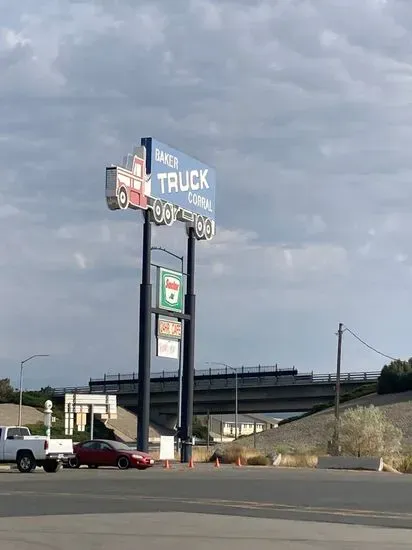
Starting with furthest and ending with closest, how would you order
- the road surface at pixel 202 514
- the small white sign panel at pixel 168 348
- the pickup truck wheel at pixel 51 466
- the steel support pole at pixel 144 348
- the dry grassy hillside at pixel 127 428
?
the dry grassy hillside at pixel 127 428, the small white sign panel at pixel 168 348, the steel support pole at pixel 144 348, the pickup truck wheel at pixel 51 466, the road surface at pixel 202 514

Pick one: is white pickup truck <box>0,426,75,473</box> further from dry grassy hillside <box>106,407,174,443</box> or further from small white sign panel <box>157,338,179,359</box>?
dry grassy hillside <box>106,407,174,443</box>

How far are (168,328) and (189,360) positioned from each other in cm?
226

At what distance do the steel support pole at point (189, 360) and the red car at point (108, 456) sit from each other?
247 inches

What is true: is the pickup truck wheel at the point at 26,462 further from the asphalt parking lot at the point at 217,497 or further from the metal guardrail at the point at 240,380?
the metal guardrail at the point at 240,380

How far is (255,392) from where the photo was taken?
358ft

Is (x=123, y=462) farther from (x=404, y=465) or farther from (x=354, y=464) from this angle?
(x=404, y=465)

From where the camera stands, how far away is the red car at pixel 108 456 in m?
41.2

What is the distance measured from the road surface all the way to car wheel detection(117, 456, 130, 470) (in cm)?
1036

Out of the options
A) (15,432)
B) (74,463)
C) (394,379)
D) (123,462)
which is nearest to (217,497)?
(15,432)

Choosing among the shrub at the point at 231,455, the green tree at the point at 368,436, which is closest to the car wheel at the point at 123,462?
the shrub at the point at 231,455

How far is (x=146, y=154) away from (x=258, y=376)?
68785 mm

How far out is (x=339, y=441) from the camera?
56.5 metres

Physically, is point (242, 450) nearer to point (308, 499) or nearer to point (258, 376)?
point (308, 499)

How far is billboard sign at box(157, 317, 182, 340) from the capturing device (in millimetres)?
48188
